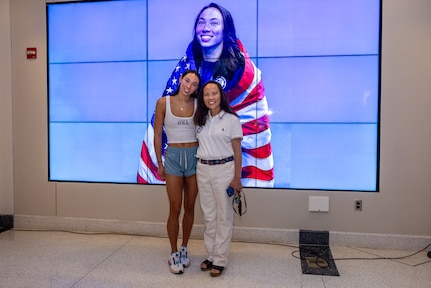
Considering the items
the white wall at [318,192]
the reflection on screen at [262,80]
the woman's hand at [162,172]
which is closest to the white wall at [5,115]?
the white wall at [318,192]

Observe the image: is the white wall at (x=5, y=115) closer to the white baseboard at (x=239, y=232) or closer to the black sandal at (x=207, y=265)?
the white baseboard at (x=239, y=232)

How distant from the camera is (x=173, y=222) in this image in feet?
9.49

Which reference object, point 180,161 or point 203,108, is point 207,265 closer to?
point 180,161

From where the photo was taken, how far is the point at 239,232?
359cm

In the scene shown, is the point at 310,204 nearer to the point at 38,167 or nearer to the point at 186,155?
the point at 186,155

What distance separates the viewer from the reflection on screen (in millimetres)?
3420

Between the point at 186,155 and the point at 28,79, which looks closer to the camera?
the point at 186,155

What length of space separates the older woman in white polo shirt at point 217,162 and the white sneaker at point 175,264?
0.24m

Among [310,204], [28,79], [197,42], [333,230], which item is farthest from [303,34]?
[28,79]

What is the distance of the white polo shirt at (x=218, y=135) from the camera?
2.69m

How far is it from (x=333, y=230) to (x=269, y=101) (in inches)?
53.5

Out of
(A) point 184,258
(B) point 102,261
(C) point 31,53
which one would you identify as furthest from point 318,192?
(C) point 31,53

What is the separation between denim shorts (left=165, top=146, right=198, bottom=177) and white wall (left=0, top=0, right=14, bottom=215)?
221cm

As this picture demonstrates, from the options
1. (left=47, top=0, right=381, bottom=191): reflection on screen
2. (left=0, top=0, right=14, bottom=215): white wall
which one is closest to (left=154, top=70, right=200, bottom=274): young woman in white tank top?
(left=47, top=0, right=381, bottom=191): reflection on screen
